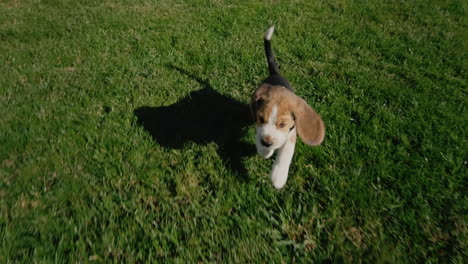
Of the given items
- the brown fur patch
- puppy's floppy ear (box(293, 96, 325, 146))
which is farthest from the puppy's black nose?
puppy's floppy ear (box(293, 96, 325, 146))

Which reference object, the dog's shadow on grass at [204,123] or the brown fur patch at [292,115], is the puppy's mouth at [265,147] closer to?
the brown fur patch at [292,115]

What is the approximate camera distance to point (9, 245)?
8.91ft

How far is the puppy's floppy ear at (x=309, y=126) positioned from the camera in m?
3.18

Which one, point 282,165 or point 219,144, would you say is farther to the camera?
point 219,144

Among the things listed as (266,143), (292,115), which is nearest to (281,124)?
(292,115)

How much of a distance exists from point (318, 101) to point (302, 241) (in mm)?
2482

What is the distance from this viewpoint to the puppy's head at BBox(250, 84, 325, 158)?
3.18 meters

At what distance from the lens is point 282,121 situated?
10.7 feet

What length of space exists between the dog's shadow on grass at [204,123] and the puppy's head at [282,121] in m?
0.70

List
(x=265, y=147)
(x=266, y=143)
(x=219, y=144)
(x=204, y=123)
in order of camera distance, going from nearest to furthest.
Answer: (x=266, y=143) → (x=265, y=147) → (x=219, y=144) → (x=204, y=123)

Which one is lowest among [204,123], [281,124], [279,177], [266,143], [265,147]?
[204,123]

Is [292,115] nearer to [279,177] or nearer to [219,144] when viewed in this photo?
[279,177]

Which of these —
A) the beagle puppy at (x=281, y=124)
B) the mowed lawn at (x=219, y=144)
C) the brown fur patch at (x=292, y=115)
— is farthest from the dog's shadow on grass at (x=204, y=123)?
the brown fur patch at (x=292, y=115)

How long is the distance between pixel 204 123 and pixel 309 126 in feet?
5.54
